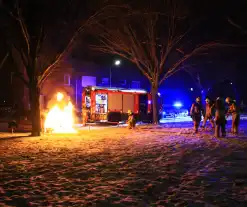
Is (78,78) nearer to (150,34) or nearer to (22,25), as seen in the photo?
(150,34)

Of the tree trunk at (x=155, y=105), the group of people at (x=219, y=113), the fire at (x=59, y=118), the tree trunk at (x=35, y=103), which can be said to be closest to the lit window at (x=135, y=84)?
the tree trunk at (x=155, y=105)

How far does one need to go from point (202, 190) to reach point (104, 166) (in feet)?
9.47

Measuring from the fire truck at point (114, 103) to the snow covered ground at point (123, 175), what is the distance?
12542 mm

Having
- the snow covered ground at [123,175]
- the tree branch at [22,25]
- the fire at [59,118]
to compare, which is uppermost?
the tree branch at [22,25]

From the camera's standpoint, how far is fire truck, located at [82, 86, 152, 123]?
23422 mm

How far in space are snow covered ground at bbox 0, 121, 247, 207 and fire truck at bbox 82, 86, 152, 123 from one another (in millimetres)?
12542

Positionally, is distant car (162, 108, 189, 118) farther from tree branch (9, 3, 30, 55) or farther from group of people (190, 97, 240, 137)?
tree branch (9, 3, 30, 55)

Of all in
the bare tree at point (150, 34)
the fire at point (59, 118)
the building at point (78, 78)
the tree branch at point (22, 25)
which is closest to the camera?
the tree branch at point (22, 25)

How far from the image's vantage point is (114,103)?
2475 cm

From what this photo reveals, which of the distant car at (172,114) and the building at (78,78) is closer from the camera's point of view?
the building at (78,78)

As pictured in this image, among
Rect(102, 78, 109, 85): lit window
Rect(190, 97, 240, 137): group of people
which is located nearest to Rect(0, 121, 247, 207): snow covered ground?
Rect(190, 97, 240, 137): group of people

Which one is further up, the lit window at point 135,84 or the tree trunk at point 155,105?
the lit window at point 135,84

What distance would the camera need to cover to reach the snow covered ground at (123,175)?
5.18 metres

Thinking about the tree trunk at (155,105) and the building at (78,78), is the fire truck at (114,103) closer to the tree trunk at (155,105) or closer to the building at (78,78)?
the tree trunk at (155,105)
